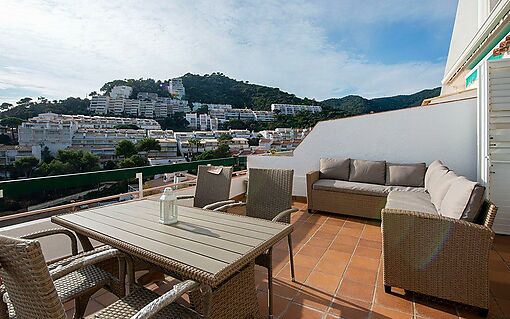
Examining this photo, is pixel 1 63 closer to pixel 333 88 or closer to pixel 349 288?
pixel 349 288

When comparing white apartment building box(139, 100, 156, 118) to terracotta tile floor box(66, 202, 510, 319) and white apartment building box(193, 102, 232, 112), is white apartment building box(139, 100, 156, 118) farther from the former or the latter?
terracotta tile floor box(66, 202, 510, 319)

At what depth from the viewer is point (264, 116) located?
821cm

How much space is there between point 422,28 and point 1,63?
32.9ft

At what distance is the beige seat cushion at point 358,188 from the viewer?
13.0ft

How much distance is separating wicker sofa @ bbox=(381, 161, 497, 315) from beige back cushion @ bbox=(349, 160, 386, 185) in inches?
86.7

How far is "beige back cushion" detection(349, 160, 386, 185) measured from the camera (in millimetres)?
4402

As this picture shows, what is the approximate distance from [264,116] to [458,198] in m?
6.48

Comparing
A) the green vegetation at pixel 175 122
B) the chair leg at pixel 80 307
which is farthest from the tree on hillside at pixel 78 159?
→ the green vegetation at pixel 175 122

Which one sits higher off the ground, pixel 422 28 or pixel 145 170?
pixel 422 28

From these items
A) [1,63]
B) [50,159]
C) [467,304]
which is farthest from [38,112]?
[467,304]

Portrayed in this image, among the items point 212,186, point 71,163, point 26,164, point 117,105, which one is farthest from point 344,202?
point 117,105

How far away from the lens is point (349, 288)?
7.30 ft

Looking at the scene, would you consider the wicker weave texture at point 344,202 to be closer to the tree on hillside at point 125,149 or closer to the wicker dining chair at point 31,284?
the tree on hillside at point 125,149

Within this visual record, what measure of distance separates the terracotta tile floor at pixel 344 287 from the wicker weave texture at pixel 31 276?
50.1 inches
